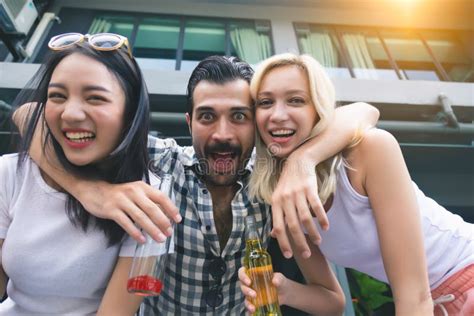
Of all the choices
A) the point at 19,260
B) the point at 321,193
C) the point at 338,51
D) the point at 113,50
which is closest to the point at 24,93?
the point at 113,50

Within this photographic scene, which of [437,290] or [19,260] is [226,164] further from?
[437,290]

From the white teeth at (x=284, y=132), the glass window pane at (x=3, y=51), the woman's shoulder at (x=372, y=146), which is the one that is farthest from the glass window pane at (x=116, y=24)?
the woman's shoulder at (x=372, y=146)

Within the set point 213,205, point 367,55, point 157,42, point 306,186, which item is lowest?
point 306,186

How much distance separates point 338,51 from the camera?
15.2 feet

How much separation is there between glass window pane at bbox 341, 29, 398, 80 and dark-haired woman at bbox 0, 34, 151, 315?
3.93 metres

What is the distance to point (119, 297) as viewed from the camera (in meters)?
1.05

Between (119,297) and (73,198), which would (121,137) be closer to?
(73,198)

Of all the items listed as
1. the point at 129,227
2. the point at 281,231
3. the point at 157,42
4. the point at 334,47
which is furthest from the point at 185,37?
the point at 281,231

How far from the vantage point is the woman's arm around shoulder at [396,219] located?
0.91 meters

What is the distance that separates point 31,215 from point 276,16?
4868 millimetres

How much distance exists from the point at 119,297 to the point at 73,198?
41 cm

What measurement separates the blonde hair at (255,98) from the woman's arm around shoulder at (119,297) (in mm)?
603

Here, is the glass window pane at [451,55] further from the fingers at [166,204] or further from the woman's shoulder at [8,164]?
the woman's shoulder at [8,164]

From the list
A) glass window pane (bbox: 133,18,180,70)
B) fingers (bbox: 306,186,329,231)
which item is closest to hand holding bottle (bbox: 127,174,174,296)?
fingers (bbox: 306,186,329,231)
